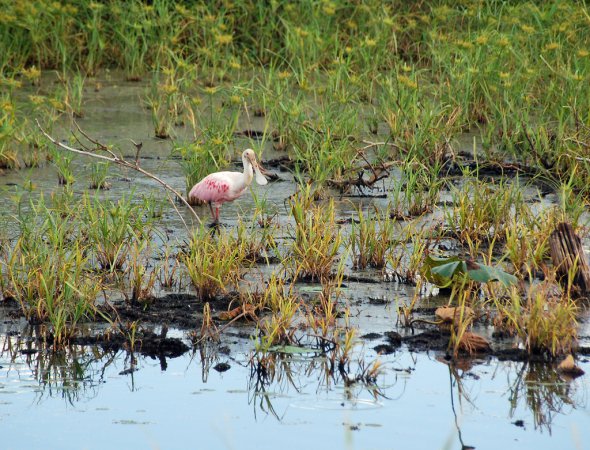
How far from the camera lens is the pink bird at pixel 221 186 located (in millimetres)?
7168

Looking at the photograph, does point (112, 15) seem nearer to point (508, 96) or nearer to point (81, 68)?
point (81, 68)

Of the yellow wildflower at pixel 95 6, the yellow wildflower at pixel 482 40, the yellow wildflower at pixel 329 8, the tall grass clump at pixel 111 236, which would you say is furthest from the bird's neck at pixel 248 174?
the yellow wildflower at pixel 95 6

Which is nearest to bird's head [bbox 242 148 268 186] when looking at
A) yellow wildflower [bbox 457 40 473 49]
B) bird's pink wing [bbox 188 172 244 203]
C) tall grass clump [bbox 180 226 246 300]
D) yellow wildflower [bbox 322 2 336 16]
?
bird's pink wing [bbox 188 172 244 203]

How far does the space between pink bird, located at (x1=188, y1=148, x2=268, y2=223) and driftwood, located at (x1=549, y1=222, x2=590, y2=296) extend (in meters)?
2.20

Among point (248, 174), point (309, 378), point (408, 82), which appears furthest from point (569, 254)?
point (408, 82)

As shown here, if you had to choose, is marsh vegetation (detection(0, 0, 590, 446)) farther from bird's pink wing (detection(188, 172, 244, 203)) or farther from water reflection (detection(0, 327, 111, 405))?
bird's pink wing (detection(188, 172, 244, 203))

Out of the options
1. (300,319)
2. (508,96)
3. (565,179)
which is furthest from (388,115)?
(300,319)

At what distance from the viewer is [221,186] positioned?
282 inches

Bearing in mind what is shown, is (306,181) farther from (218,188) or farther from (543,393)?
(543,393)

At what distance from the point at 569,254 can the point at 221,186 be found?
7.71 ft

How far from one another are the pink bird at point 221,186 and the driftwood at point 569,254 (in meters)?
2.20

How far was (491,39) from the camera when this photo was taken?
9.52 meters

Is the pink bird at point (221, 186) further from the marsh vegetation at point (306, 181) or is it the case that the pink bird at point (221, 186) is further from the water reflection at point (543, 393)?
the water reflection at point (543, 393)

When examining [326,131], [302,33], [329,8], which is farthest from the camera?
[329,8]
